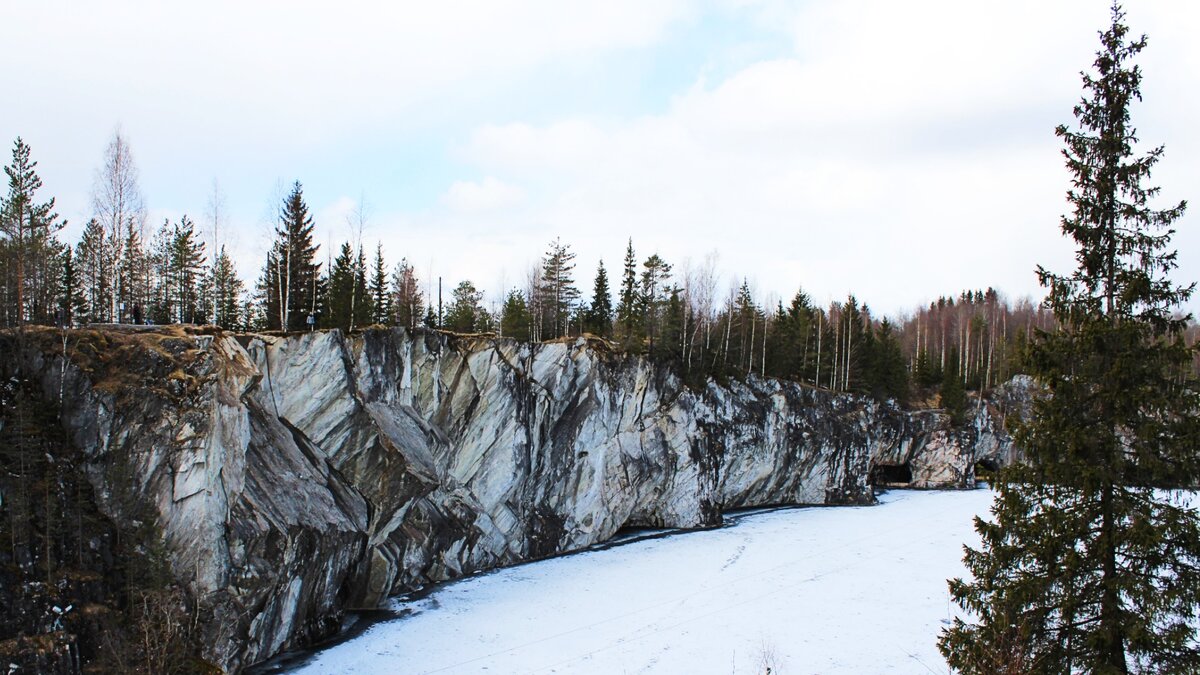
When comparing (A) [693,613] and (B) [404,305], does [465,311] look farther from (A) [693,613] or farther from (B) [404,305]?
(A) [693,613]

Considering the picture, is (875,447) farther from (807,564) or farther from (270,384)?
(270,384)

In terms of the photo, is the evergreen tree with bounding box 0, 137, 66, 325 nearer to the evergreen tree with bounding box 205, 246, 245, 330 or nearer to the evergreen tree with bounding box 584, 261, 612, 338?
the evergreen tree with bounding box 205, 246, 245, 330

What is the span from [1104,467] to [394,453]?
20.3 m

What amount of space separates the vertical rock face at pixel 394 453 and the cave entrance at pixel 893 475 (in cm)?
829

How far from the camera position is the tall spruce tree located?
32.5ft

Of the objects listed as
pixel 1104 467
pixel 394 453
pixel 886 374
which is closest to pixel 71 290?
pixel 394 453

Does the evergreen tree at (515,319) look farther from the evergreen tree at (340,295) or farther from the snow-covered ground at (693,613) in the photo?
the snow-covered ground at (693,613)

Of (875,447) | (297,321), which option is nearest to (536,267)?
(297,321)

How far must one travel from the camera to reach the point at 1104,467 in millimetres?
10188

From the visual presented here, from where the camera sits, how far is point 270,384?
22.6 m

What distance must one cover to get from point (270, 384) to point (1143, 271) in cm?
2278

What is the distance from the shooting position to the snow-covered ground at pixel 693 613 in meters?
19.7

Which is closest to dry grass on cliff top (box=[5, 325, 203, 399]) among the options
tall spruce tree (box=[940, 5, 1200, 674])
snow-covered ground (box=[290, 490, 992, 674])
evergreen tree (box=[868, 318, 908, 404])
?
snow-covered ground (box=[290, 490, 992, 674])

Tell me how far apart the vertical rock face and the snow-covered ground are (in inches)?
83.6
